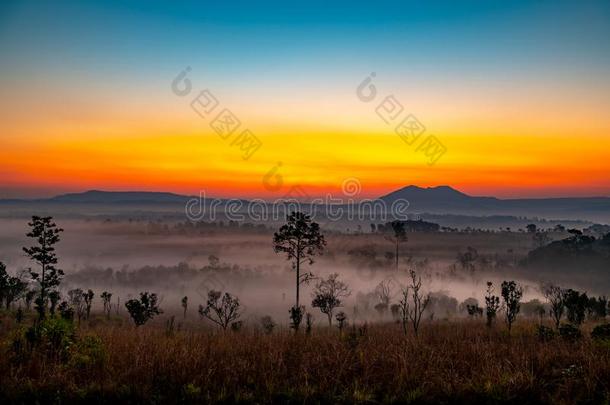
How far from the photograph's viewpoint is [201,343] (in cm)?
1453

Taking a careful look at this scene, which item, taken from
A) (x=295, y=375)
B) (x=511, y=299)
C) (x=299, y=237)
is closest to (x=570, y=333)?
(x=295, y=375)

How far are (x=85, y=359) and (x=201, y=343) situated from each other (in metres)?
4.07

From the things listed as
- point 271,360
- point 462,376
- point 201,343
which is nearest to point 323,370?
point 271,360

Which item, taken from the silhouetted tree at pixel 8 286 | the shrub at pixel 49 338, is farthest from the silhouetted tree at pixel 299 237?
the shrub at pixel 49 338

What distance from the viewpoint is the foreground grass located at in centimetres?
970

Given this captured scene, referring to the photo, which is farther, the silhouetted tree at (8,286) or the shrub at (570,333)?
the silhouetted tree at (8,286)

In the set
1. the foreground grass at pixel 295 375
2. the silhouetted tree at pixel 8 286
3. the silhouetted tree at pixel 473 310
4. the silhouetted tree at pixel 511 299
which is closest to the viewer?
the foreground grass at pixel 295 375

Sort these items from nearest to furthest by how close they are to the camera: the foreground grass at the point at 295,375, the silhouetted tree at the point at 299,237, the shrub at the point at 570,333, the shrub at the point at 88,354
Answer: the foreground grass at the point at 295,375
the shrub at the point at 88,354
the shrub at the point at 570,333
the silhouetted tree at the point at 299,237

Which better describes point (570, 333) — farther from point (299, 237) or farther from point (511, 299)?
point (299, 237)

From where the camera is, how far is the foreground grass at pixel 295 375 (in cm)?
970

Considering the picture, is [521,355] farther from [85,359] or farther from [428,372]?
[85,359]

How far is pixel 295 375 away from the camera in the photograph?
10.9 meters

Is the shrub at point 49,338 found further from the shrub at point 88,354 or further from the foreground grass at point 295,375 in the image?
the shrub at point 88,354

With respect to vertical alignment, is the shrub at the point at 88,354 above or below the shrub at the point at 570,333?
above
